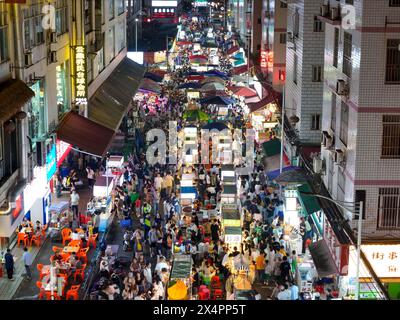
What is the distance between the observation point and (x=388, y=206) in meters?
21.5

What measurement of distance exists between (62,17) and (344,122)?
15.6 metres

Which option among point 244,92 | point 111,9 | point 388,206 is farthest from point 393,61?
point 111,9

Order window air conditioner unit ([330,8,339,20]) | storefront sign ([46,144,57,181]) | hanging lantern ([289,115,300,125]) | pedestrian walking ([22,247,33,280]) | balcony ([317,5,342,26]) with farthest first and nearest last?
hanging lantern ([289,115,300,125]), storefront sign ([46,144,57,181]), pedestrian walking ([22,247,33,280]), window air conditioner unit ([330,8,339,20]), balcony ([317,5,342,26])

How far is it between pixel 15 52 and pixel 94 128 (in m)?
10.2

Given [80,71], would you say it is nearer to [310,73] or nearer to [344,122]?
[310,73]

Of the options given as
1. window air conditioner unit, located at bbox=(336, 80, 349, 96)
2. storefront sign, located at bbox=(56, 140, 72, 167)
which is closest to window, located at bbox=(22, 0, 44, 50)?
storefront sign, located at bbox=(56, 140, 72, 167)

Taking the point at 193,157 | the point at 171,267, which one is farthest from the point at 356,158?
the point at 193,157

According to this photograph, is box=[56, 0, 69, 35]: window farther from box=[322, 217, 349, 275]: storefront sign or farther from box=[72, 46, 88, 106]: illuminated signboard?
box=[322, 217, 349, 275]: storefront sign

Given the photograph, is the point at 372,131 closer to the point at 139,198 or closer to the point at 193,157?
the point at 139,198

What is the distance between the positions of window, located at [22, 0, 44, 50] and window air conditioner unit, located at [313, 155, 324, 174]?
11.8 m

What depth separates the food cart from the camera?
69.5ft

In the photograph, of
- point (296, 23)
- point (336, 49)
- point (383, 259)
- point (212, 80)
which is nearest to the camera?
point (383, 259)

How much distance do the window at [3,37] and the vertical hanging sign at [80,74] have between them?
36.1 ft

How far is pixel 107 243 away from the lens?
93.7 ft
